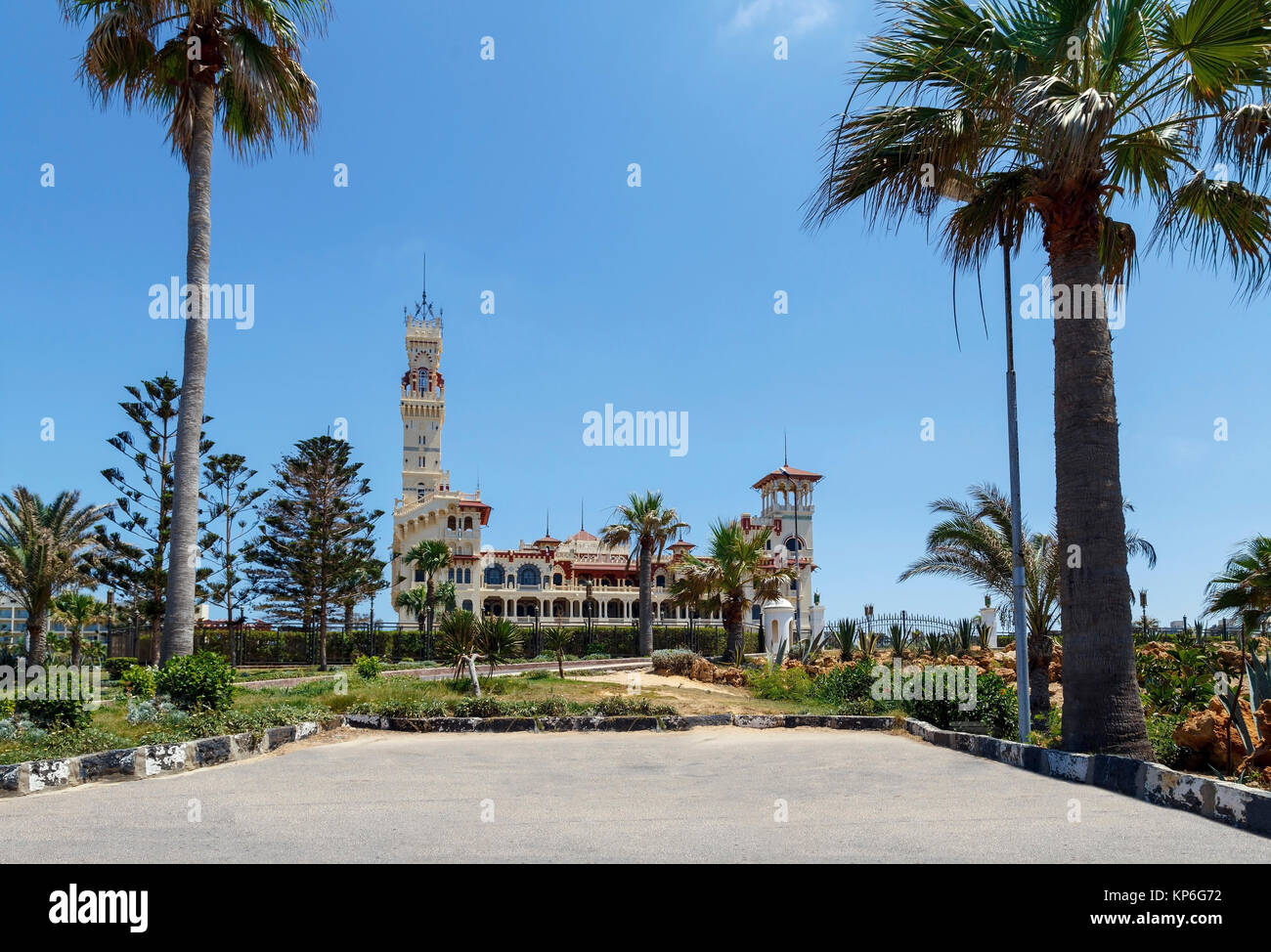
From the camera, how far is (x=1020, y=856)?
5281mm

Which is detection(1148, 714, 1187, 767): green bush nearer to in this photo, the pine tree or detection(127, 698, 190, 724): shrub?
detection(127, 698, 190, 724): shrub

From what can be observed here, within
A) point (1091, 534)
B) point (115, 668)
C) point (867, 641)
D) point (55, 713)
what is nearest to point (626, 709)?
point (55, 713)

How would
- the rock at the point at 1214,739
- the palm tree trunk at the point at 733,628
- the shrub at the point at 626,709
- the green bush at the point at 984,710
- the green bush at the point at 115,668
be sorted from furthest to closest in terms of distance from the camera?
1. the palm tree trunk at the point at 733,628
2. the green bush at the point at 115,668
3. the shrub at the point at 626,709
4. the green bush at the point at 984,710
5. the rock at the point at 1214,739

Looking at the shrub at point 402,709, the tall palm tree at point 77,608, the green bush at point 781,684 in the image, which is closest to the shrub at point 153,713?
the shrub at point 402,709

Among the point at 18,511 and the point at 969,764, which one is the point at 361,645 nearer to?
the point at 18,511

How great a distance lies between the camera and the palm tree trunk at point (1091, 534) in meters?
9.12

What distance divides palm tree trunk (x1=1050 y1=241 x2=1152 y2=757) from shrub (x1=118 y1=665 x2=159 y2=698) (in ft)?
41.0

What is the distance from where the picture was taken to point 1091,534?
30.9ft

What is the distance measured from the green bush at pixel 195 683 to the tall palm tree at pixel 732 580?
788 inches

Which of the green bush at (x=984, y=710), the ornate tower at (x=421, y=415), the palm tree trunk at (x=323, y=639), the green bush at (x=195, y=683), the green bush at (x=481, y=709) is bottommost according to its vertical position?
the palm tree trunk at (x=323, y=639)

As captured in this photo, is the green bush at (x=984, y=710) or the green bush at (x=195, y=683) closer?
the green bush at (x=195, y=683)

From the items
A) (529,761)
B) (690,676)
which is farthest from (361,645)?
(529,761)

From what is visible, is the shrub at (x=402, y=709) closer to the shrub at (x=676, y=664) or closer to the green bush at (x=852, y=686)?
the green bush at (x=852, y=686)

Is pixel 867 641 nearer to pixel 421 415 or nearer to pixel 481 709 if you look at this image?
pixel 481 709
